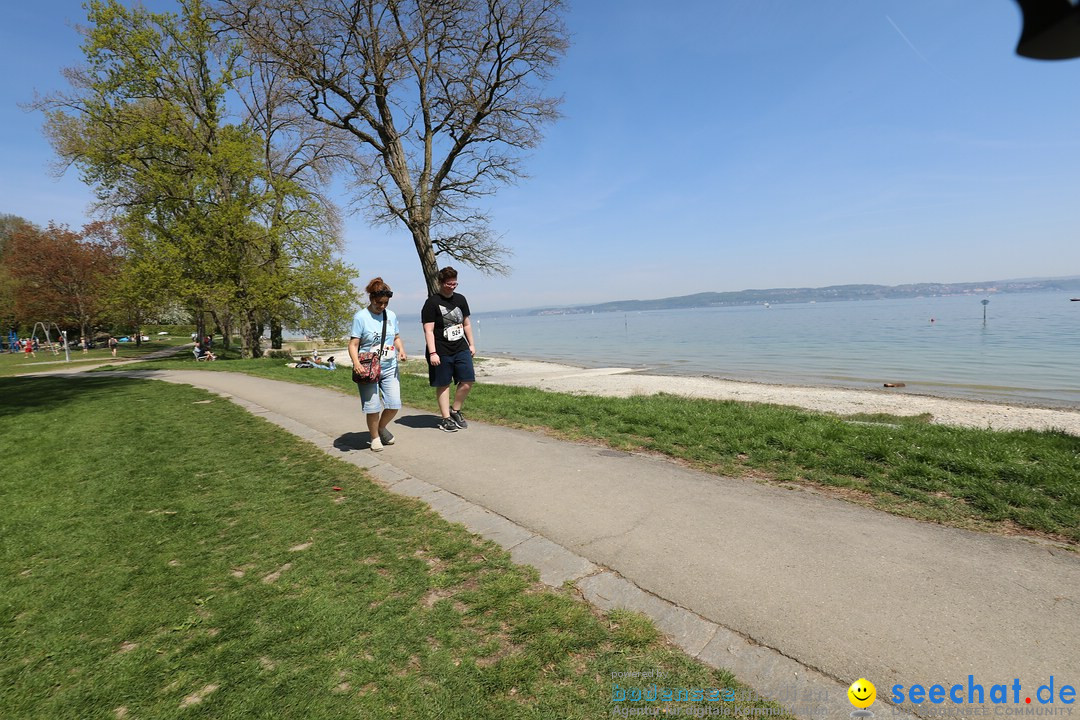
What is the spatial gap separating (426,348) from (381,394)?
0.81 meters

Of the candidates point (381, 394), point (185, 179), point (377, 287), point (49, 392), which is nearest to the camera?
point (377, 287)

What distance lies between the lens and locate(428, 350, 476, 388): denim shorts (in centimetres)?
666

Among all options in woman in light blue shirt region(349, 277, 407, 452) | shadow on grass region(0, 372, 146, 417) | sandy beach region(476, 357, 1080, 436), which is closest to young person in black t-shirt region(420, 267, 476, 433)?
woman in light blue shirt region(349, 277, 407, 452)

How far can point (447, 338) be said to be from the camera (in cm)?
666

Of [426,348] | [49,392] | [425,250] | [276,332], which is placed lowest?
[49,392]

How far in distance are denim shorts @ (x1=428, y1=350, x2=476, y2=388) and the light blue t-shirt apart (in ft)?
2.41

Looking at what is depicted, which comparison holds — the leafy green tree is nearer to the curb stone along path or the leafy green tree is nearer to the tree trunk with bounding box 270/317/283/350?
the tree trunk with bounding box 270/317/283/350

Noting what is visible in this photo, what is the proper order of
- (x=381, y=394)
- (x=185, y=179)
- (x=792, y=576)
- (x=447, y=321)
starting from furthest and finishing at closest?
(x=185, y=179)
(x=447, y=321)
(x=381, y=394)
(x=792, y=576)

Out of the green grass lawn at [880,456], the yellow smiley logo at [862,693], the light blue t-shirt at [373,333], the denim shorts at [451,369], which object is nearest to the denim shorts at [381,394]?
the light blue t-shirt at [373,333]

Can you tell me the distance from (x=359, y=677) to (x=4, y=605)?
2.52 m

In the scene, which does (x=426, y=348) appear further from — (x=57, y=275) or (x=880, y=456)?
(x=57, y=275)

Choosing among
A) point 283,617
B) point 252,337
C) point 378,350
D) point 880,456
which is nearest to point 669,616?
point 283,617

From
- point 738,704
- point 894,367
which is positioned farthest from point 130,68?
point 894,367

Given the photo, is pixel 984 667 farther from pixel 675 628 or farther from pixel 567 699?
pixel 567 699
